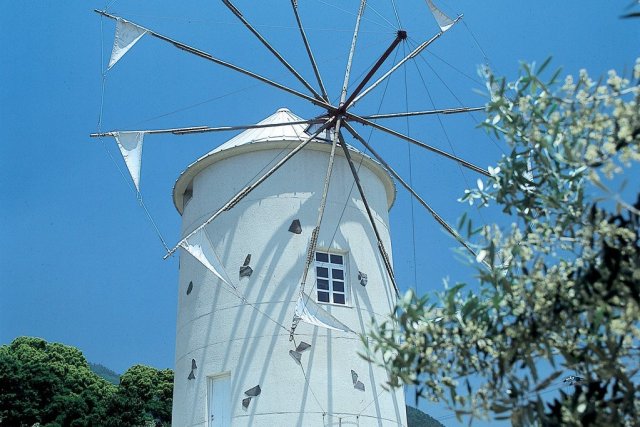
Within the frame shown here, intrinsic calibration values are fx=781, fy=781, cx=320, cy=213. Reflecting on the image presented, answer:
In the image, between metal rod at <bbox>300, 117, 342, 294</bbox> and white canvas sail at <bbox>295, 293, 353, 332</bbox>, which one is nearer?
white canvas sail at <bbox>295, 293, 353, 332</bbox>

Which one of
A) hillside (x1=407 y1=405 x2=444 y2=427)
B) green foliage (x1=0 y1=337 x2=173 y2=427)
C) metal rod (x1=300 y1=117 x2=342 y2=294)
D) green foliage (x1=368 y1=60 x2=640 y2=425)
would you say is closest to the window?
metal rod (x1=300 y1=117 x2=342 y2=294)

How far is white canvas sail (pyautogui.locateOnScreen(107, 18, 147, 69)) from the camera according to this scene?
14750 mm

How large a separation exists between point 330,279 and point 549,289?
938 centimetres

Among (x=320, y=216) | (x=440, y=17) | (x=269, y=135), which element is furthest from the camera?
(x=440, y=17)

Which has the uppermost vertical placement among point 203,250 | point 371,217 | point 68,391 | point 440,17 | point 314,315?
point 68,391

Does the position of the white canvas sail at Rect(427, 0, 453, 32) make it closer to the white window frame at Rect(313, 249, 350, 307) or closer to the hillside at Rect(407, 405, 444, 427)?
the white window frame at Rect(313, 249, 350, 307)

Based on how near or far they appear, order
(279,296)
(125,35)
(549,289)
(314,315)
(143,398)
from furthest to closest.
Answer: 1. (143,398)
2. (125,35)
3. (279,296)
4. (314,315)
5. (549,289)

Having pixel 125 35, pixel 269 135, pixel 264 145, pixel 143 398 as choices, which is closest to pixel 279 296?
pixel 264 145

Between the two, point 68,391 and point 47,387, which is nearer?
point 47,387

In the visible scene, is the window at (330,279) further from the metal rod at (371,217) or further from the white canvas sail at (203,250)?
the white canvas sail at (203,250)

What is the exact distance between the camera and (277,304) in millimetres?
13930

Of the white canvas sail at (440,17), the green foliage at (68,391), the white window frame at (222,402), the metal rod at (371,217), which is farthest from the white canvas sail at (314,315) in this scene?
the green foliage at (68,391)

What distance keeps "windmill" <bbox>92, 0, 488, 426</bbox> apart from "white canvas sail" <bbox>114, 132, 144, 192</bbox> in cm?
2

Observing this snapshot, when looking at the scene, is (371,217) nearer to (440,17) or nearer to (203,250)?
(203,250)
